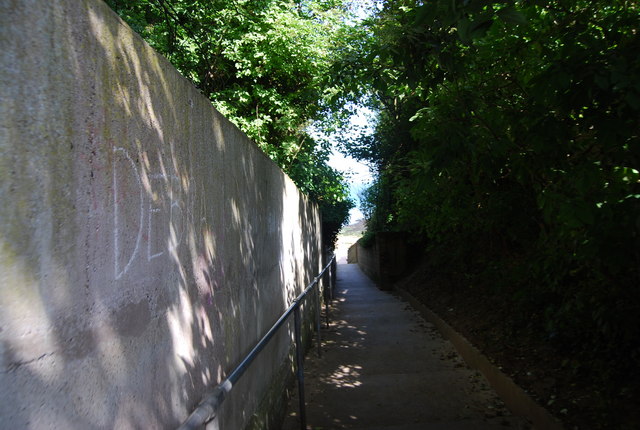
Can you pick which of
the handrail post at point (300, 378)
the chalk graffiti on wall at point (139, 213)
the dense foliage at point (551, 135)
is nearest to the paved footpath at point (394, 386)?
the handrail post at point (300, 378)

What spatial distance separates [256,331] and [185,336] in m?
1.61

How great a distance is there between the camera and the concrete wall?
1.08 m

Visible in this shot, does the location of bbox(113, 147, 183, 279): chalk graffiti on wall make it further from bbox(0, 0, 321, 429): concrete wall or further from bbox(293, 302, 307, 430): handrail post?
bbox(293, 302, 307, 430): handrail post

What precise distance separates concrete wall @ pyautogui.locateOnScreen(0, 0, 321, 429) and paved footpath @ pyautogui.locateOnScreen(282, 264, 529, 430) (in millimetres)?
2138

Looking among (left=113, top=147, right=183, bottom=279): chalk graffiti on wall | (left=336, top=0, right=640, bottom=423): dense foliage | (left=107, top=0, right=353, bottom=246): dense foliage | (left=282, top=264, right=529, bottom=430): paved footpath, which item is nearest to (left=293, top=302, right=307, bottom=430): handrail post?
(left=282, top=264, right=529, bottom=430): paved footpath

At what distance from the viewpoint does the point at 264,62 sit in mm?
9281

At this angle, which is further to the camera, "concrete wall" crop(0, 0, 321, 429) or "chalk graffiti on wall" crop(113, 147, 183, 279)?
"chalk graffiti on wall" crop(113, 147, 183, 279)

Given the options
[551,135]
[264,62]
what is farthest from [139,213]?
[264,62]

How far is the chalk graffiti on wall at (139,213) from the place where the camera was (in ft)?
5.01

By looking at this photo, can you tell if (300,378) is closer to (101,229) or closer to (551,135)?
(551,135)

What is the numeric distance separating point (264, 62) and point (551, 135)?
23.7 ft

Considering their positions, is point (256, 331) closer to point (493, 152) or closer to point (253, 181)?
point (253, 181)

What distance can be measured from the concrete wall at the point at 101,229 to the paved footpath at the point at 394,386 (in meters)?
2.14

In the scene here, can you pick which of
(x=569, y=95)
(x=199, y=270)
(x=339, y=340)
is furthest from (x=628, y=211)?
(x=339, y=340)
